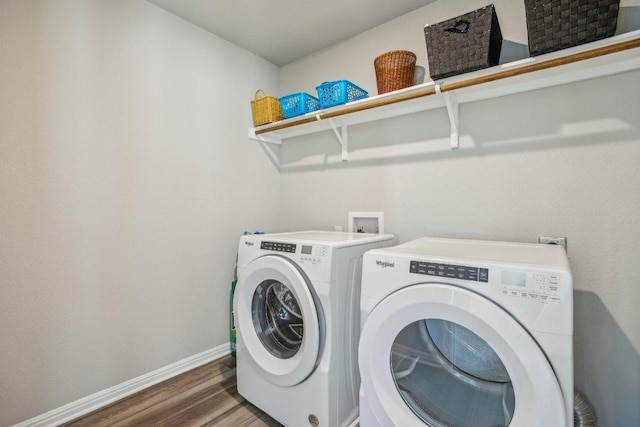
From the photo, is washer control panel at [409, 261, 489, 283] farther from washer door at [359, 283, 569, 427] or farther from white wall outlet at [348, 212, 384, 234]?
white wall outlet at [348, 212, 384, 234]

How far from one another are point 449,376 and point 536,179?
1.07 meters

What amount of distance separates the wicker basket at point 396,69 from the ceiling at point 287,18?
16.4 inches

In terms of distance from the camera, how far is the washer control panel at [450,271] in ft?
3.12

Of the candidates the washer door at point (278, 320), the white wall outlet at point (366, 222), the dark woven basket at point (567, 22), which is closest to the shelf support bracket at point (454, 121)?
the dark woven basket at point (567, 22)

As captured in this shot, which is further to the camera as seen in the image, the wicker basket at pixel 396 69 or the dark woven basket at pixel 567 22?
the wicker basket at pixel 396 69

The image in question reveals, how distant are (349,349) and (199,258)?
47.2 inches

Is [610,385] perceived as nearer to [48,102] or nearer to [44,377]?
[44,377]

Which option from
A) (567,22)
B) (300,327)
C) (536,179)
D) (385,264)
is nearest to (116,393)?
(300,327)

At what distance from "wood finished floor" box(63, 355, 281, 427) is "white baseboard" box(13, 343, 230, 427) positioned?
3 cm

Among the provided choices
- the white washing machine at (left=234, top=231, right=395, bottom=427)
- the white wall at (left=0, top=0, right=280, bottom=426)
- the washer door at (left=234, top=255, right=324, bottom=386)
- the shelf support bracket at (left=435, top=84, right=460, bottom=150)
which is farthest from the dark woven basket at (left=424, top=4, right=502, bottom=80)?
the white wall at (left=0, top=0, right=280, bottom=426)

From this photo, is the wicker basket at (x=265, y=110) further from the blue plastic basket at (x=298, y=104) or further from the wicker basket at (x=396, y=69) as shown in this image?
the wicker basket at (x=396, y=69)

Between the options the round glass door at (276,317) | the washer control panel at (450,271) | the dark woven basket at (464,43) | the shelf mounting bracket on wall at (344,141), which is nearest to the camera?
the washer control panel at (450,271)

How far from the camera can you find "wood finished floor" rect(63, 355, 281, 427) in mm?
1538

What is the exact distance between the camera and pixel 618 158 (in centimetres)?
136
